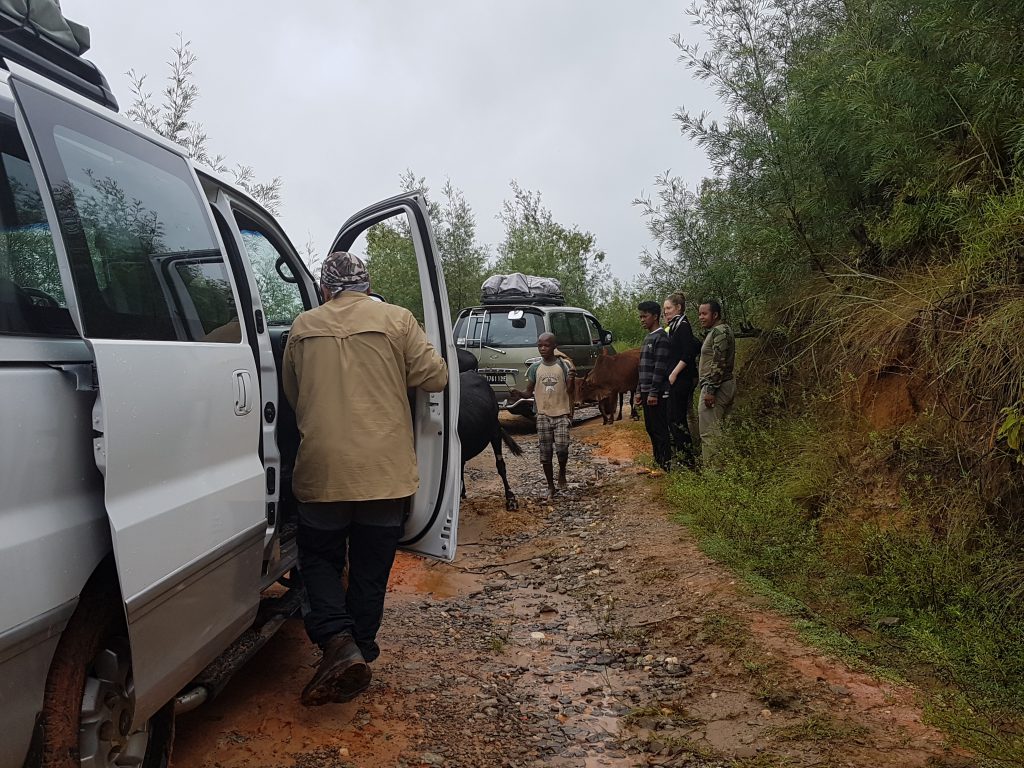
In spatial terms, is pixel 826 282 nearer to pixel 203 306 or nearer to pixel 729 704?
pixel 729 704

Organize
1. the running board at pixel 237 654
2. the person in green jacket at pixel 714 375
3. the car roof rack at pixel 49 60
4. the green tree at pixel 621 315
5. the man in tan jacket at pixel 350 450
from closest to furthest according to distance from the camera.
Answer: the car roof rack at pixel 49 60, the running board at pixel 237 654, the man in tan jacket at pixel 350 450, the person in green jacket at pixel 714 375, the green tree at pixel 621 315

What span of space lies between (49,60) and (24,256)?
99 cm

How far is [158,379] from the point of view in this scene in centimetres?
246

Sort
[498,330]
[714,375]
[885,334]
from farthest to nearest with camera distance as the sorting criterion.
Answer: [498,330]
[714,375]
[885,334]

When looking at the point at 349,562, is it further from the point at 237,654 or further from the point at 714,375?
the point at 714,375

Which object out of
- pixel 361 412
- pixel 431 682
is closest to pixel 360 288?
pixel 361 412

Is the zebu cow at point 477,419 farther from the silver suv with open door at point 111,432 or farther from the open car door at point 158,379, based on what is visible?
the open car door at point 158,379

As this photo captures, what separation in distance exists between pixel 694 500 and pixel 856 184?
3.19 m

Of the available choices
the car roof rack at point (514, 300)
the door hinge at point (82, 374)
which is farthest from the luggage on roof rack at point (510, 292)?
the door hinge at point (82, 374)

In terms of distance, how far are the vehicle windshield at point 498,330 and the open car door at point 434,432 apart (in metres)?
8.27

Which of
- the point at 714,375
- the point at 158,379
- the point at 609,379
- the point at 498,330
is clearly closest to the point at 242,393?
the point at 158,379

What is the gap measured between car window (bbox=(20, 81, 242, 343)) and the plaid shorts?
561cm

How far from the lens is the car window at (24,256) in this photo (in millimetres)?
2062

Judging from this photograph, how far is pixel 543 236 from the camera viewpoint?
2680 cm
